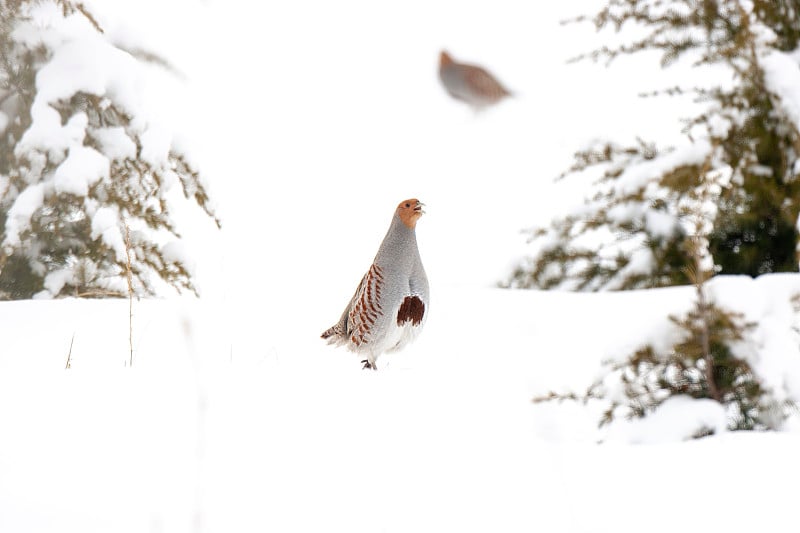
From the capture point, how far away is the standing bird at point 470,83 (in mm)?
9281

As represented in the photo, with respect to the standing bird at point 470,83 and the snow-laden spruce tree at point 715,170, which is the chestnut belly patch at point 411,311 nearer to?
the snow-laden spruce tree at point 715,170

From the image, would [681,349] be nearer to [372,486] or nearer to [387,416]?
[387,416]

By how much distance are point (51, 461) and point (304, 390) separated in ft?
2.48

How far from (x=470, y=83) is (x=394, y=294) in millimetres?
6483

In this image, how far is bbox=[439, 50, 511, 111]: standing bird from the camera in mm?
9281

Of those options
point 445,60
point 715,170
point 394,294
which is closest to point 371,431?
point 394,294

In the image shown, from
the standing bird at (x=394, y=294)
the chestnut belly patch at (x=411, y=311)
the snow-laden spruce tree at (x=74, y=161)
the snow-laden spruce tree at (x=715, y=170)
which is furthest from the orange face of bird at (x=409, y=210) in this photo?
the snow-laden spruce tree at (x=74, y=161)

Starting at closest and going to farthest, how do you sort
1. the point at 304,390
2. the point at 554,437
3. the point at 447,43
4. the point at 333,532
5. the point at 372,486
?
the point at 333,532, the point at 372,486, the point at 554,437, the point at 304,390, the point at 447,43

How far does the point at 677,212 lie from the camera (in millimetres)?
4027

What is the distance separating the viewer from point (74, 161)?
493 centimetres

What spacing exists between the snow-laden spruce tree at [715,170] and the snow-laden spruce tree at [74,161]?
2.31 metres

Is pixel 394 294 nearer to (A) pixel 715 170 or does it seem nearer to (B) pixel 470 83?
(A) pixel 715 170

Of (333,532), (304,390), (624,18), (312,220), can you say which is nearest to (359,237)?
(312,220)

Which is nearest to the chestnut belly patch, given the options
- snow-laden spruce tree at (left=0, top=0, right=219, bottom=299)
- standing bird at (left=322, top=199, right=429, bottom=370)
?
standing bird at (left=322, top=199, right=429, bottom=370)
